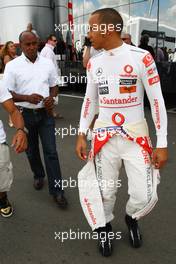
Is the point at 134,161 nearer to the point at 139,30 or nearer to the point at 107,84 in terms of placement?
the point at 107,84

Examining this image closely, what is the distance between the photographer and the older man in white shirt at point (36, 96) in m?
3.34

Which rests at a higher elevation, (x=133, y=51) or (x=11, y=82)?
(x=133, y=51)

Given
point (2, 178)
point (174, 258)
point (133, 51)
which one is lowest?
point (174, 258)

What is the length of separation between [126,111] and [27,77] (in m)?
1.43

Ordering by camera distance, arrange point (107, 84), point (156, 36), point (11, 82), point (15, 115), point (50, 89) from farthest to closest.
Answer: point (156, 36), point (50, 89), point (11, 82), point (15, 115), point (107, 84)

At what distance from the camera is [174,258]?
2572 millimetres

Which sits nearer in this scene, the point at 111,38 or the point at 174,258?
the point at 111,38

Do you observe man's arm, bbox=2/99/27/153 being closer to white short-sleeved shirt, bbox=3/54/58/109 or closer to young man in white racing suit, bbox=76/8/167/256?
young man in white racing suit, bbox=76/8/167/256

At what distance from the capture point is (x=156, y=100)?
2.25 m

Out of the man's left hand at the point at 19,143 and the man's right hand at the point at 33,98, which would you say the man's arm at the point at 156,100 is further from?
the man's right hand at the point at 33,98

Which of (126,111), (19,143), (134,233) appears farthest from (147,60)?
(134,233)

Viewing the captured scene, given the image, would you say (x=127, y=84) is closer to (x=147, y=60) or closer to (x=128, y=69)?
(x=128, y=69)

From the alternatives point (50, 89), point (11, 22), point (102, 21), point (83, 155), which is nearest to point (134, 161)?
point (83, 155)

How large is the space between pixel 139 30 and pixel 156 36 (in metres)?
0.61
